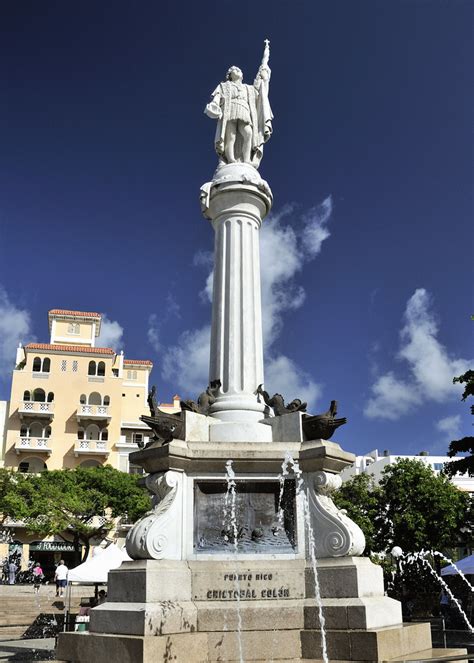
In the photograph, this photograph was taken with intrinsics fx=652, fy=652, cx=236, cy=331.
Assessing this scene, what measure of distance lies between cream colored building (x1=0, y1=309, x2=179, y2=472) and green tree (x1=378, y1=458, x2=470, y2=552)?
2712 centimetres

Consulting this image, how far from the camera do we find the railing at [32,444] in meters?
54.0

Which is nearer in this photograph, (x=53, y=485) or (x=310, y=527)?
(x=310, y=527)

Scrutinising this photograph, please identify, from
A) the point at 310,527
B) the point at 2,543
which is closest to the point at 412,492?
the point at 310,527

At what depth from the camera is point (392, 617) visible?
8070mm

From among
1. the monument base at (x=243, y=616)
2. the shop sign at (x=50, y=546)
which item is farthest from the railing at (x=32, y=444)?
the monument base at (x=243, y=616)

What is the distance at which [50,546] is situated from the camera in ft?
157

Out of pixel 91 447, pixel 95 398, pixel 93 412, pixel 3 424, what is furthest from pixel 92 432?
pixel 3 424

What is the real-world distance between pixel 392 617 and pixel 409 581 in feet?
80.5

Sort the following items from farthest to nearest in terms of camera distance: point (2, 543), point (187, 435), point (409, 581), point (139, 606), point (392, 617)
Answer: point (2, 543) → point (409, 581) → point (187, 435) → point (392, 617) → point (139, 606)

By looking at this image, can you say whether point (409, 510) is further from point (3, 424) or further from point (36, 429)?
point (3, 424)

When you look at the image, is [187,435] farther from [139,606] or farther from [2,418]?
[2,418]

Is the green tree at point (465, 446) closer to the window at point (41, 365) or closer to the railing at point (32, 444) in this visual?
the railing at point (32, 444)

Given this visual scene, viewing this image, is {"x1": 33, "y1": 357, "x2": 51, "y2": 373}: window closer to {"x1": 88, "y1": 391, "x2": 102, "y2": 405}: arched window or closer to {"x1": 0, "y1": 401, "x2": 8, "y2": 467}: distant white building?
{"x1": 0, "y1": 401, "x2": 8, "y2": 467}: distant white building

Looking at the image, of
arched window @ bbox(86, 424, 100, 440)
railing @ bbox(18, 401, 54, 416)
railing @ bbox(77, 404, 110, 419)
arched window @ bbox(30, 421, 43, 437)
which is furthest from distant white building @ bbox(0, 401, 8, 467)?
arched window @ bbox(86, 424, 100, 440)
